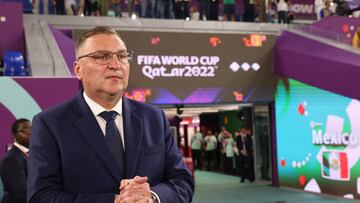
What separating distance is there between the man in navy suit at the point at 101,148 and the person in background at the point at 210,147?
14.6 m

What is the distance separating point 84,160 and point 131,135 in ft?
0.73

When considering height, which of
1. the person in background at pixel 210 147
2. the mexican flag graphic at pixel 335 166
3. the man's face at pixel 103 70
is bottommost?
the person in background at pixel 210 147

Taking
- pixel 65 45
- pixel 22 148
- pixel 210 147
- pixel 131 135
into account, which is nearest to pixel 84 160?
pixel 131 135

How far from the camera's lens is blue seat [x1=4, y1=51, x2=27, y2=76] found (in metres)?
8.44

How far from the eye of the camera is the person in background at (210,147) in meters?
16.7

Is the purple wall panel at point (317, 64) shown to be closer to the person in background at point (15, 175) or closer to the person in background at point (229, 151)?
the person in background at point (229, 151)

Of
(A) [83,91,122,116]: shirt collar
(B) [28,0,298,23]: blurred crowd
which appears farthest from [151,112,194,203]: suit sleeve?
(B) [28,0,298,23]: blurred crowd

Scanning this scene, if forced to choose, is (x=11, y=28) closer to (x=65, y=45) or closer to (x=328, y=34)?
(x=65, y=45)

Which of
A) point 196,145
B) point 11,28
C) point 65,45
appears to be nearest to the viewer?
point 65,45

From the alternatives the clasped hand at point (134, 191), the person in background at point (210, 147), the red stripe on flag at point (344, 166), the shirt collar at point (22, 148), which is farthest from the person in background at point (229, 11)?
the clasped hand at point (134, 191)

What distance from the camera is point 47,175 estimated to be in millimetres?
1854

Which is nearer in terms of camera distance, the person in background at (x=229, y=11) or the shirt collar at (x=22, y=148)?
the shirt collar at (x=22, y=148)

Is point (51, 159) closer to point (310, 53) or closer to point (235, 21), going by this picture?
point (310, 53)

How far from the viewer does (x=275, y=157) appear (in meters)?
12.6
